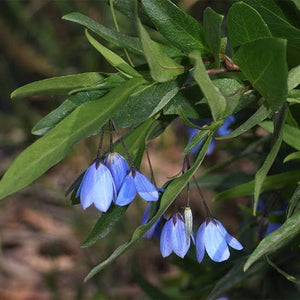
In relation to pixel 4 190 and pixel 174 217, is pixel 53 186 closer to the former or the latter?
pixel 174 217

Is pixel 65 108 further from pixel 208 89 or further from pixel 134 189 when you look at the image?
pixel 208 89

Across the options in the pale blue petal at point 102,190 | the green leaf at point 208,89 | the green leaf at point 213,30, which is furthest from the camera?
the pale blue petal at point 102,190

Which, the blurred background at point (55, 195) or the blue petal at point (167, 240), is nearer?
the blue petal at point (167, 240)

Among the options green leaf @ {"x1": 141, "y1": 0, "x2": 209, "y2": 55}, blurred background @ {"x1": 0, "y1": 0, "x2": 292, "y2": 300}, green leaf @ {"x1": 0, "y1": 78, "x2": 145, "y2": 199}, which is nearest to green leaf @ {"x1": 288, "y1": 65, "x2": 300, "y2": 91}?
green leaf @ {"x1": 141, "y1": 0, "x2": 209, "y2": 55}

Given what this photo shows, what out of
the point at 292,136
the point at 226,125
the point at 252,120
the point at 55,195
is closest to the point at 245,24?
the point at 252,120

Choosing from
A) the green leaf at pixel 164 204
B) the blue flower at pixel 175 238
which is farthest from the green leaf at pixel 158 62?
the blue flower at pixel 175 238

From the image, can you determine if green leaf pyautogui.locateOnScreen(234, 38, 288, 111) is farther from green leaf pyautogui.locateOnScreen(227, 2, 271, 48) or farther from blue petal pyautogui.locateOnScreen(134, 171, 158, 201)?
blue petal pyautogui.locateOnScreen(134, 171, 158, 201)

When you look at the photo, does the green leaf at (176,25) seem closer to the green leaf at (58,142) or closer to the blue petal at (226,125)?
the green leaf at (58,142)

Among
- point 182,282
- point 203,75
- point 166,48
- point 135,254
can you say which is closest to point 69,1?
point 135,254
